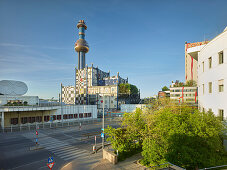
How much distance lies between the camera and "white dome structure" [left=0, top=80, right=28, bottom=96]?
1610 inches

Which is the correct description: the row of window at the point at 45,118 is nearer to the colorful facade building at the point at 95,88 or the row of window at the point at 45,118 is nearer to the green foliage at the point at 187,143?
the colorful facade building at the point at 95,88

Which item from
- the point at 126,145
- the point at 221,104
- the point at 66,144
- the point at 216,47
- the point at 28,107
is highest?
the point at 216,47

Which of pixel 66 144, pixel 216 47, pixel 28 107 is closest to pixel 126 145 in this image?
pixel 66 144

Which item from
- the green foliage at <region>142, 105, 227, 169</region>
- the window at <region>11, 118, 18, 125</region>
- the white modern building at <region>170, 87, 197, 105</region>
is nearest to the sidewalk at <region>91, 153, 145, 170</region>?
the green foliage at <region>142, 105, 227, 169</region>

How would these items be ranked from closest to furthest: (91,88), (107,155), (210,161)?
(210,161)
(107,155)
(91,88)

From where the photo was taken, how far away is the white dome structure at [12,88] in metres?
40.9

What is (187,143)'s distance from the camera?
453 inches

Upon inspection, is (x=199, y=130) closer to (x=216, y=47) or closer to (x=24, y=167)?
(x=216, y=47)

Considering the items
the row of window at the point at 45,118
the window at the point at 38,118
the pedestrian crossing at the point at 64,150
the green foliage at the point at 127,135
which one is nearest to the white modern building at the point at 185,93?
the row of window at the point at 45,118

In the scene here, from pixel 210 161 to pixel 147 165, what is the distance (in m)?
5.32

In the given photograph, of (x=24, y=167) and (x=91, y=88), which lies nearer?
(x=24, y=167)

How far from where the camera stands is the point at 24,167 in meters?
13.6

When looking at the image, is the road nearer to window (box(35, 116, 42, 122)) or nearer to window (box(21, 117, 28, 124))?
window (box(21, 117, 28, 124))

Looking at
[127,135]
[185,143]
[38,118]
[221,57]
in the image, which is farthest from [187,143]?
[38,118]
